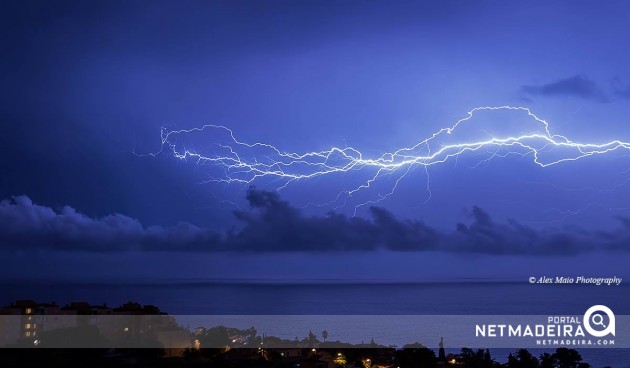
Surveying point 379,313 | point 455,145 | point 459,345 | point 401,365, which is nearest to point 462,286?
point 379,313

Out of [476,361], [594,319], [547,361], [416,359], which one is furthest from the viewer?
[594,319]

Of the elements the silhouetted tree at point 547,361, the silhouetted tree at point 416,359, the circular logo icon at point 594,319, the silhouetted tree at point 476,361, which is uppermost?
the circular logo icon at point 594,319

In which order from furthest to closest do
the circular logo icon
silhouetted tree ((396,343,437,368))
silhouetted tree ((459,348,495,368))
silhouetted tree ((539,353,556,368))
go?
1. silhouetted tree ((539,353,556,368))
2. silhouetted tree ((459,348,495,368))
3. the circular logo icon
4. silhouetted tree ((396,343,437,368))

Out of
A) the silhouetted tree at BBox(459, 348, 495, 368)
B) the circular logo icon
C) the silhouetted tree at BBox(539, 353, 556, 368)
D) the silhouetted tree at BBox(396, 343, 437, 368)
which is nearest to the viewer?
the silhouetted tree at BBox(396, 343, 437, 368)

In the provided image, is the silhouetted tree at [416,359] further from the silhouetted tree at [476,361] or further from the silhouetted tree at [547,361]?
the silhouetted tree at [547,361]

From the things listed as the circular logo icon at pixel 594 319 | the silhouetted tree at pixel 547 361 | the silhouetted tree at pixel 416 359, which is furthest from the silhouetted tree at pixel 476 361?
the circular logo icon at pixel 594 319

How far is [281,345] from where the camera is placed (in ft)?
48.4

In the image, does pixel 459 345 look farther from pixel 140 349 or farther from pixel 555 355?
pixel 140 349

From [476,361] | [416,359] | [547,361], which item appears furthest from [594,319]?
[416,359]

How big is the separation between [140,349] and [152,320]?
10.4 feet

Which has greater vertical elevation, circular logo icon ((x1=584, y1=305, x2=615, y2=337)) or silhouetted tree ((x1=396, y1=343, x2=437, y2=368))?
circular logo icon ((x1=584, y1=305, x2=615, y2=337))

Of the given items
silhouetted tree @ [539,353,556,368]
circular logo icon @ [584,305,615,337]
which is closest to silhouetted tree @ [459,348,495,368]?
silhouetted tree @ [539,353,556,368]

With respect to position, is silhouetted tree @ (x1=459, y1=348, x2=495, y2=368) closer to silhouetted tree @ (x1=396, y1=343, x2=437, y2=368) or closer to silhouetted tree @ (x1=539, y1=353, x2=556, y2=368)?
silhouetted tree @ (x1=396, y1=343, x2=437, y2=368)

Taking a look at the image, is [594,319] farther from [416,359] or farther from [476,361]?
[416,359]
